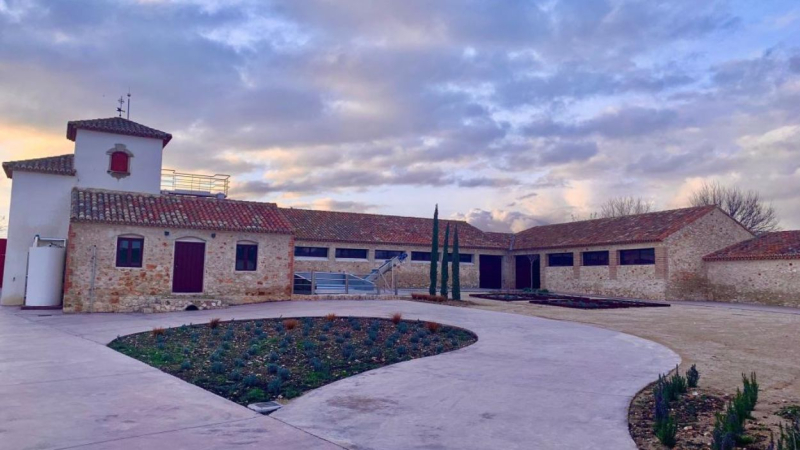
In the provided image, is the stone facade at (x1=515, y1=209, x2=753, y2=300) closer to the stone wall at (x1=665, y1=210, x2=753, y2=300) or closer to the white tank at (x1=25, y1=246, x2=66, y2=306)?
the stone wall at (x1=665, y1=210, x2=753, y2=300)

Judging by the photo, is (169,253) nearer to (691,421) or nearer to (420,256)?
(420,256)

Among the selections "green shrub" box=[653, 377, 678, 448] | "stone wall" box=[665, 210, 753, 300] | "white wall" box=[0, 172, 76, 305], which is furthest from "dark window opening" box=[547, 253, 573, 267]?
"green shrub" box=[653, 377, 678, 448]

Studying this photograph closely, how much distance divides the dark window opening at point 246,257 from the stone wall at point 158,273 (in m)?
0.21

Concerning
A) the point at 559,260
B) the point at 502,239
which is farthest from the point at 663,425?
the point at 502,239

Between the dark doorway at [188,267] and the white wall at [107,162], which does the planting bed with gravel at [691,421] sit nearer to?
the dark doorway at [188,267]

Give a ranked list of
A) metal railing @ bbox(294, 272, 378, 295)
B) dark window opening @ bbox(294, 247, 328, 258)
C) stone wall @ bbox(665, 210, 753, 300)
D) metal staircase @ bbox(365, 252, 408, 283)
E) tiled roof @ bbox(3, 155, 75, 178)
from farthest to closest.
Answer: dark window opening @ bbox(294, 247, 328, 258) → metal staircase @ bbox(365, 252, 408, 283) → stone wall @ bbox(665, 210, 753, 300) → metal railing @ bbox(294, 272, 378, 295) → tiled roof @ bbox(3, 155, 75, 178)

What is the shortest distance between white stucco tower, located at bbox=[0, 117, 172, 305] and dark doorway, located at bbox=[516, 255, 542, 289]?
24506 millimetres

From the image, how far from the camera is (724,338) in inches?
525

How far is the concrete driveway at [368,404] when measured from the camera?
5.34m

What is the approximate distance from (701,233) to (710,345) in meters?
19.9

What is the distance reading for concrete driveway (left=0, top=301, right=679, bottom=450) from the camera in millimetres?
5340

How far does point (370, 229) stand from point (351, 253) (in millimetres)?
2631

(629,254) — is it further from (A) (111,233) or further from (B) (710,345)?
(A) (111,233)

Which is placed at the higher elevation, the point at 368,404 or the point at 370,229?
the point at 370,229
